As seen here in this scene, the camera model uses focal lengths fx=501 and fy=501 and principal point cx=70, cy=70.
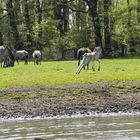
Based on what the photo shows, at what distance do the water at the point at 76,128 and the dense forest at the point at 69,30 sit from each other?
41769 mm

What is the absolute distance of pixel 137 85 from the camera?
23.0 meters

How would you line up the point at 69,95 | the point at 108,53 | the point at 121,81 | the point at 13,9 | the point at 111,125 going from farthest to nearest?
1. the point at 13,9
2. the point at 108,53
3. the point at 121,81
4. the point at 69,95
5. the point at 111,125

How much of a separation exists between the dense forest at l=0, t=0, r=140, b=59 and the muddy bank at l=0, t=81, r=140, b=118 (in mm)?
35965

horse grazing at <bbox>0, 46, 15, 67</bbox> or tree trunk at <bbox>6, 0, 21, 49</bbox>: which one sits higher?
tree trunk at <bbox>6, 0, 21, 49</bbox>

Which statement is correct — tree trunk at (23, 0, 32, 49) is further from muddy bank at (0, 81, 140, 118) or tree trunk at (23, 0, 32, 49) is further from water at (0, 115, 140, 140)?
water at (0, 115, 140, 140)

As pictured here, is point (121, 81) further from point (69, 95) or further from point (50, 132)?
point (50, 132)

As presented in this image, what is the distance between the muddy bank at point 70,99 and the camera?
18.9m

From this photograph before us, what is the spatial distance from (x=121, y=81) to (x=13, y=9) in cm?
4090

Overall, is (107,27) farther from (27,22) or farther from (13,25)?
(13,25)

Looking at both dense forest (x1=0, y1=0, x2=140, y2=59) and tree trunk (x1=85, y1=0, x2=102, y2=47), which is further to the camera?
dense forest (x1=0, y1=0, x2=140, y2=59)

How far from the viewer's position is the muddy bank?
1886cm

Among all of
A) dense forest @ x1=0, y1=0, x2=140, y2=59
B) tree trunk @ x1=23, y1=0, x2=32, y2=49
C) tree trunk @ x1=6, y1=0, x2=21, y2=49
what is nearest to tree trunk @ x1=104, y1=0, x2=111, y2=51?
dense forest @ x1=0, y1=0, x2=140, y2=59

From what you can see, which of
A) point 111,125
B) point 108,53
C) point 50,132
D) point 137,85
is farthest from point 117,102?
point 108,53

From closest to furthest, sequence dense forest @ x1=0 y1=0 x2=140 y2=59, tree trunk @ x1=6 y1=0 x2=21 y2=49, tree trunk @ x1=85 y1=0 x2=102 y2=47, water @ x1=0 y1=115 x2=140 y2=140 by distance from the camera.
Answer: water @ x1=0 y1=115 x2=140 y2=140 → tree trunk @ x1=85 y1=0 x2=102 y2=47 → dense forest @ x1=0 y1=0 x2=140 y2=59 → tree trunk @ x1=6 y1=0 x2=21 y2=49
